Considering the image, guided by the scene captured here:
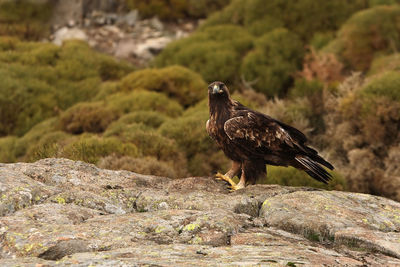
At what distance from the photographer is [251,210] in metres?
5.81

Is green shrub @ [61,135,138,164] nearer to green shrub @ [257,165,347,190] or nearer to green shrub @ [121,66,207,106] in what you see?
green shrub @ [257,165,347,190]

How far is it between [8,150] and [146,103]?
4.74 m

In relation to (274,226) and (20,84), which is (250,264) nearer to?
(274,226)

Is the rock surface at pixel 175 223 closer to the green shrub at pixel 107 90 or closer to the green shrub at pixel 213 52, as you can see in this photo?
the green shrub at pixel 107 90

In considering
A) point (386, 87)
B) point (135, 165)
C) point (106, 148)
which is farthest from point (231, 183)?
point (386, 87)

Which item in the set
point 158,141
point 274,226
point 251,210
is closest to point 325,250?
point 274,226

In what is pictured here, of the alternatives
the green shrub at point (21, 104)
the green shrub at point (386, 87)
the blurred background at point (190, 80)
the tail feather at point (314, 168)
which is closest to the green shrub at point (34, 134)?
the blurred background at point (190, 80)

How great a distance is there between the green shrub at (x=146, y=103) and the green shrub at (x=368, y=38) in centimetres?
843

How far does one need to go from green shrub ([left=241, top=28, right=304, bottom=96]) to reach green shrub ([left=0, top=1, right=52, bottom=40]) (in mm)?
12283

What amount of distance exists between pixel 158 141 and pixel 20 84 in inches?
335

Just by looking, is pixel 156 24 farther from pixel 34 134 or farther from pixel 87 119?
pixel 34 134

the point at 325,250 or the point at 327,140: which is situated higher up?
the point at 325,250

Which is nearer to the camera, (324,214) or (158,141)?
(324,214)

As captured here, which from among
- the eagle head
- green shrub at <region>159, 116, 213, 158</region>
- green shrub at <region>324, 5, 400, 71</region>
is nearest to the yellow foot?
the eagle head
